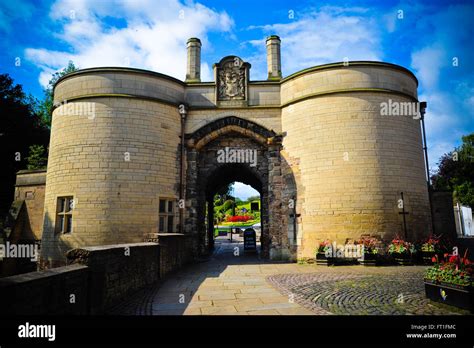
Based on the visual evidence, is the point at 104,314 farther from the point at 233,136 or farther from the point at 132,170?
the point at 233,136

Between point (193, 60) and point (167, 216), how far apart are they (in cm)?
781

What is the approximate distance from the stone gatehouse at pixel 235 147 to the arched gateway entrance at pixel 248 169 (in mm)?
49

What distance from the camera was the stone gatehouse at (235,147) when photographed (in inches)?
418

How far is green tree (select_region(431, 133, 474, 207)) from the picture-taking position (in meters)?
26.2

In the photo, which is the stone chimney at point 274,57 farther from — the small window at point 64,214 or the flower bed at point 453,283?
the flower bed at point 453,283

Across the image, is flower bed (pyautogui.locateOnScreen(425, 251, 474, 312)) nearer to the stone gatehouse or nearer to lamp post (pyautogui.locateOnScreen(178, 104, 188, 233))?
the stone gatehouse

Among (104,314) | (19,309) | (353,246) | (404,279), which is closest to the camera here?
(19,309)

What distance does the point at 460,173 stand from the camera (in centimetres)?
2830

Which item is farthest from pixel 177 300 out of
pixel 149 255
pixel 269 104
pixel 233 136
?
pixel 269 104

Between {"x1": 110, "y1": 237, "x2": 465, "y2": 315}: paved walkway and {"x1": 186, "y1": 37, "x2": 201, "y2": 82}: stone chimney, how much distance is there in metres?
9.28

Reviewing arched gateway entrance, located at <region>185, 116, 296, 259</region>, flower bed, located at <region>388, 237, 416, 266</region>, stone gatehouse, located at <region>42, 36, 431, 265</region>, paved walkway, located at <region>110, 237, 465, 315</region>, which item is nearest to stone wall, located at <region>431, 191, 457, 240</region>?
stone gatehouse, located at <region>42, 36, 431, 265</region>

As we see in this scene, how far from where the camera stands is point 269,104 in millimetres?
12984

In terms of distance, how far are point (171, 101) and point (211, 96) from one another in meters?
1.92

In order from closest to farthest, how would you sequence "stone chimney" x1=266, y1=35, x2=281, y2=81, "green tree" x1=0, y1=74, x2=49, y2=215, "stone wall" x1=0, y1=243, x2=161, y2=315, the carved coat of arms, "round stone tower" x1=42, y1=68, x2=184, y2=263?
1. "stone wall" x1=0, y1=243, x2=161, y2=315
2. "round stone tower" x1=42, y1=68, x2=184, y2=263
3. the carved coat of arms
4. "stone chimney" x1=266, y1=35, x2=281, y2=81
5. "green tree" x1=0, y1=74, x2=49, y2=215
